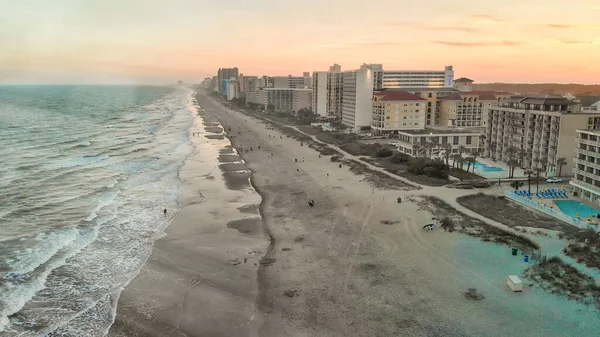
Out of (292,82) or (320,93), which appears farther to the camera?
(292,82)

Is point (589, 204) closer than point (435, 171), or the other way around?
point (589, 204)

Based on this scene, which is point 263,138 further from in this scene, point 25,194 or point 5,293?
point 5,293

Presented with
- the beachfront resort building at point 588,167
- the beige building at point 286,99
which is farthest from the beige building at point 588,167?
the beige building at point 286,99

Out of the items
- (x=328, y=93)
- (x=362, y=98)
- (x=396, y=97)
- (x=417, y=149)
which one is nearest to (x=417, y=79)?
(x=328, y=93)

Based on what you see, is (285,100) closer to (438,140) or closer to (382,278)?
(438,140)

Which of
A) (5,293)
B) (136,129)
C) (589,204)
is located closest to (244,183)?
(5,293)

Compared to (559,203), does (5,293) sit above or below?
below

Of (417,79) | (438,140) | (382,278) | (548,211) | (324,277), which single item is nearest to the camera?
(382,278)

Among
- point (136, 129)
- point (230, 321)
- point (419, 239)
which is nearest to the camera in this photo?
point (230, 321)
